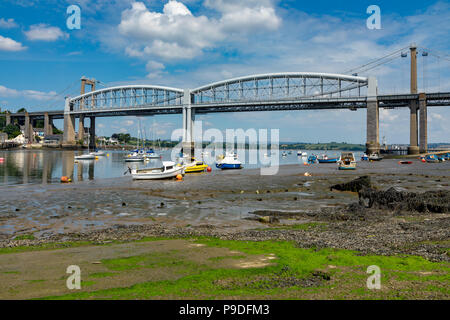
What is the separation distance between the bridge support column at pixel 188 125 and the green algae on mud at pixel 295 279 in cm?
11906

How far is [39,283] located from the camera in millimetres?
6934

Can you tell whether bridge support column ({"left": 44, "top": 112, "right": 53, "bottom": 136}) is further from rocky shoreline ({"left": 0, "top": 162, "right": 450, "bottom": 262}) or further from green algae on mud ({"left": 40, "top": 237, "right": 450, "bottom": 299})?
green algae on mud ({"left": 40, "top": 237, "right": 450, "bottom": 299})

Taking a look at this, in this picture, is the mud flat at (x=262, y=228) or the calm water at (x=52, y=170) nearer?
the mud flat at (x=262, y=228)

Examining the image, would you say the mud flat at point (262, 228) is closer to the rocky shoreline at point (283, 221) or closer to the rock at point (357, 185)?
the rocky shoreline at point (283, 221)

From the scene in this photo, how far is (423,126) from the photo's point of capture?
308ft

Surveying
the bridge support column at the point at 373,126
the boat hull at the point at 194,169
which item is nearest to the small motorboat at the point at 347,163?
the boat hull at the point at 194,169

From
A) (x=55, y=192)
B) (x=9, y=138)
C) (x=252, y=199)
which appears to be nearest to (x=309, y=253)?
(x=252, y=199)

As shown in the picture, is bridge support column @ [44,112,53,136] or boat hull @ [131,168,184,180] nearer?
boat hull @ [131,168,184,180]

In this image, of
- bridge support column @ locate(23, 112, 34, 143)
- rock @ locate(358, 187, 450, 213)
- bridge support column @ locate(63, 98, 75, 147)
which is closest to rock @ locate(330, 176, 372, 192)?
rock @ locate(358, 187, 450, 213)

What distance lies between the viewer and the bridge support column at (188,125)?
131000 mm

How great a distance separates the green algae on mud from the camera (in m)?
6.25

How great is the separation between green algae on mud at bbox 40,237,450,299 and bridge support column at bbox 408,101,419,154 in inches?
3942

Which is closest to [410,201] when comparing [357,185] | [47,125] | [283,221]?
[283,221]
